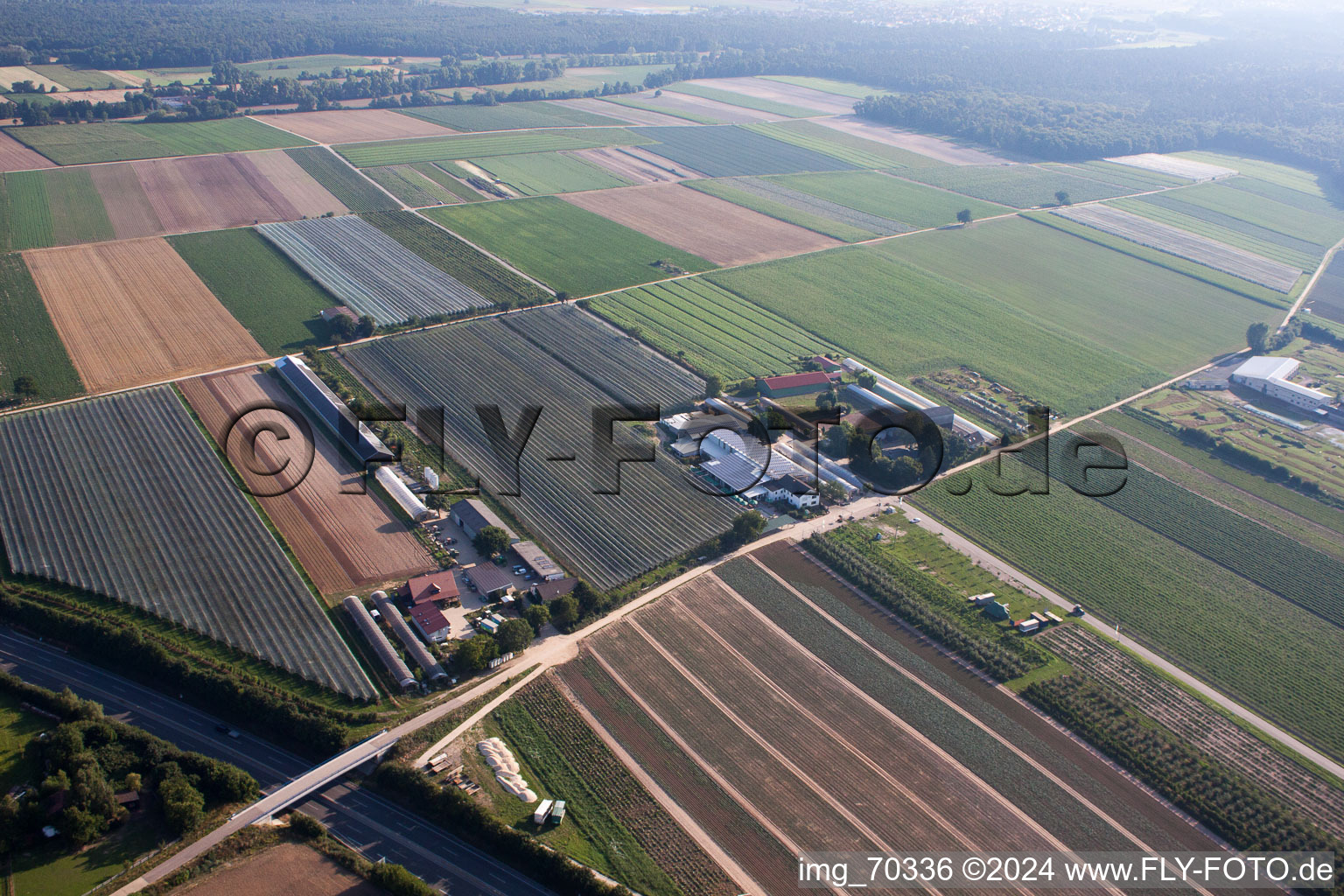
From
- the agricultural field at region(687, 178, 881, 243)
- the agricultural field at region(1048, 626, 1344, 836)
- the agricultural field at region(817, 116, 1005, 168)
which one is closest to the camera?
the agricultural field at region(1048, 626, 1344, 836)

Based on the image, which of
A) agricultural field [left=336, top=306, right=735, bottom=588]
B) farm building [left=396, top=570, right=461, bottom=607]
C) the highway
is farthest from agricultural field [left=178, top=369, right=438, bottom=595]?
the highway

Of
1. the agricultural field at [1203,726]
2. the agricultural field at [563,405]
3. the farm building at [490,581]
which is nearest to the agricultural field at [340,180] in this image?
the agricultural field at [563,405]

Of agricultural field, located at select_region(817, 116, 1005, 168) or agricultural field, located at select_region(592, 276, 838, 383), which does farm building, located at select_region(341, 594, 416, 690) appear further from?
agricultural field, located at select_region(817, 116, 1005, 168)

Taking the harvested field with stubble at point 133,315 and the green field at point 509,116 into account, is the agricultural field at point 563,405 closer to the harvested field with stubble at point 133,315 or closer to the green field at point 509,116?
the harvested field with stubble at point 133,315

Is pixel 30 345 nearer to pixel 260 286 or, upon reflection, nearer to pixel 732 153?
pixel 260 286

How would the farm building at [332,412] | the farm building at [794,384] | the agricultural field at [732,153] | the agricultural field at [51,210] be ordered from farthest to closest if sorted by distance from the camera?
the agricultural field at [732,153] < the agricultural field at [51,210] < the farm building at [794,384] < the farm building at [332,412]

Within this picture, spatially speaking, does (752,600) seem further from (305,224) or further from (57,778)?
(305,224)

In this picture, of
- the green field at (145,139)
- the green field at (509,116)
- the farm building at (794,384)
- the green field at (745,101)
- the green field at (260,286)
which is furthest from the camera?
the green field at (745,101)
